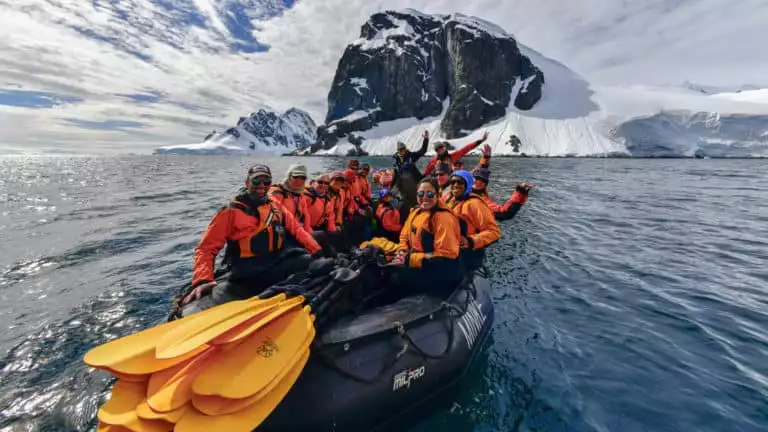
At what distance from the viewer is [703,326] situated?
Result: 6.57m

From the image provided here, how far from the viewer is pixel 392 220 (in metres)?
9.48

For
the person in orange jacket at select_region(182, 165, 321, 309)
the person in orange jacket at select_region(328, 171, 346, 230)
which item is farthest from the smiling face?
the person in orange jacket at select_region(182, 165, 321, 309)

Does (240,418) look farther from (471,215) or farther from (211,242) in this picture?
(471,215)

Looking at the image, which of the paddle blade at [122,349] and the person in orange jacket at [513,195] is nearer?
the paddle blade at [122,349]

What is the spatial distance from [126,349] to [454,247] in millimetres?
4069

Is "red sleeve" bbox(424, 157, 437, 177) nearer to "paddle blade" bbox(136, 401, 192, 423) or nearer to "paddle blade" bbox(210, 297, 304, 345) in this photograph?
"paddle blade" bbox(210, 297, 304, 345)

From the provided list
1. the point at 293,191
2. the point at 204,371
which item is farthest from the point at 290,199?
the point at 204,371

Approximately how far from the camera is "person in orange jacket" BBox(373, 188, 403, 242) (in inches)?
373

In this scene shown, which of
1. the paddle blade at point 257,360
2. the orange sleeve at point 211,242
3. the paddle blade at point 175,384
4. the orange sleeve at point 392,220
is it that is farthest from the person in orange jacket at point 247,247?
the orange sleeve at point 392,220

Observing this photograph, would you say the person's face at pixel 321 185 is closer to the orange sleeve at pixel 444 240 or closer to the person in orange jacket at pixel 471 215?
the person in orange jacket at pixel 471 215

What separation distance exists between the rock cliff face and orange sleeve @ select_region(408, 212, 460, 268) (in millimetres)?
144720

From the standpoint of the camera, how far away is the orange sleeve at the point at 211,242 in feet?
16.7

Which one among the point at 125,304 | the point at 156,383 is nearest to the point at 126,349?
the point at 156,383

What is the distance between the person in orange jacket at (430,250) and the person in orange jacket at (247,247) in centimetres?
169
